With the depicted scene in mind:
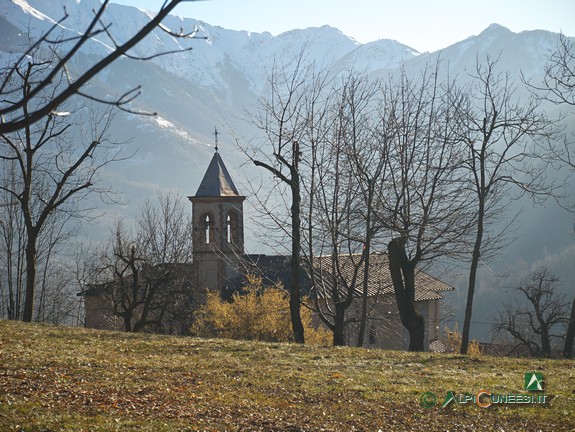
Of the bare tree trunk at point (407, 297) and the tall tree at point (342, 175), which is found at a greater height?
the tall tree at point (342, 175)

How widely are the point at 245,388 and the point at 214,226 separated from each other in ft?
119

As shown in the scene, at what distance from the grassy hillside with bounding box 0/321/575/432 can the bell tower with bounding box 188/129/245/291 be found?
31.0m

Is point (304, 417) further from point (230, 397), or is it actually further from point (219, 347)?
point (219, 347)

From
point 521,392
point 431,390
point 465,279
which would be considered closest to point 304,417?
point 431,390

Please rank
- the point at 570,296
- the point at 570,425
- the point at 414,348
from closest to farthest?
1. the point at 570,425
2. the point at 414,348
3. the point at 570,296

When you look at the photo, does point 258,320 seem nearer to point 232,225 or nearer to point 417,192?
point 232,225

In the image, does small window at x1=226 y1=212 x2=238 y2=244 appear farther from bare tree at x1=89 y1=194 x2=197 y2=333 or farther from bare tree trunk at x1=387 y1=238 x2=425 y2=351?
bare tree trunk at x1=387 y1=238 x2=425 y2=351

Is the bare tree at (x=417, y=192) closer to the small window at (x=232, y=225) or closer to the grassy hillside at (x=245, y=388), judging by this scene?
the grassy hillside at (x=245, y=388)

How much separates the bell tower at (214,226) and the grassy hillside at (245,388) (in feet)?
102

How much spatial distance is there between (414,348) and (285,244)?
5.01 meters

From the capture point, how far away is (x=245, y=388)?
9.26 metres

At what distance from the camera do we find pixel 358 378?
10406 millimetres

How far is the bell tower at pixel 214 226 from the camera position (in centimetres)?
4466

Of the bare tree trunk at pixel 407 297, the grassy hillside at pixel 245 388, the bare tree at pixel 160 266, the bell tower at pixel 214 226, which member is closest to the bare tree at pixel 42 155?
the grassy hillside at pixel 245 388
